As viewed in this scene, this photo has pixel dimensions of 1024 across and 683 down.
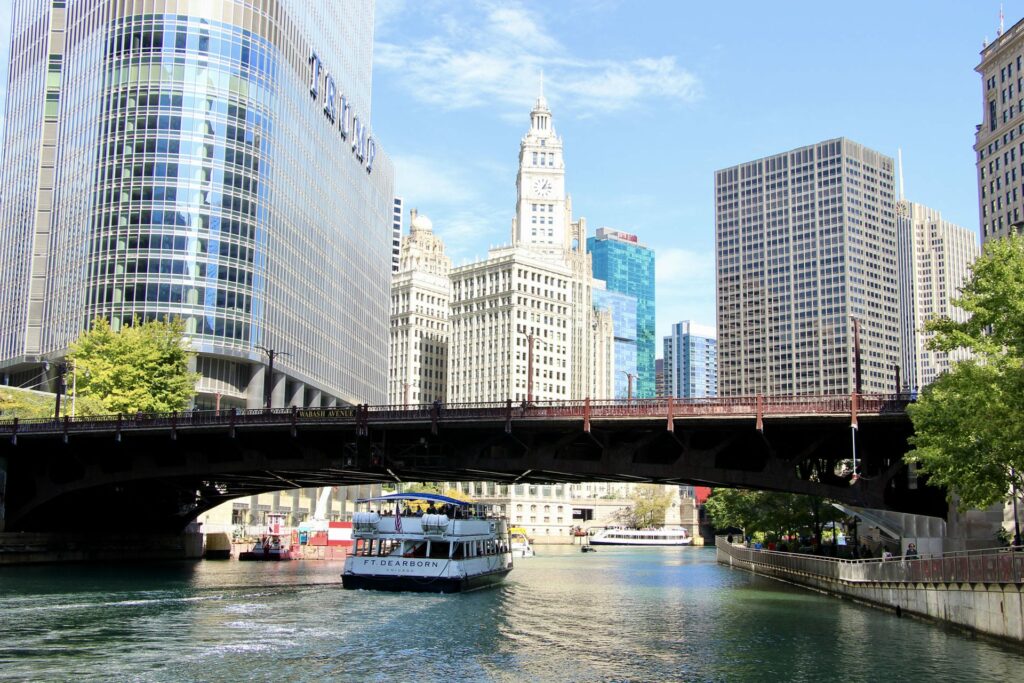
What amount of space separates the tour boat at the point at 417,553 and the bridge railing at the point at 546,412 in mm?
7240

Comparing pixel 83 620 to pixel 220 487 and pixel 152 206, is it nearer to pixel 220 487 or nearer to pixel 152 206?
pixel 220 487

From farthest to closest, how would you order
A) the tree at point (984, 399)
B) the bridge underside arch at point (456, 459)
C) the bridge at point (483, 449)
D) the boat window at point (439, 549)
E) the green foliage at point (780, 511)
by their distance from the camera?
the green foliage at point (780, 511)
the boat window at point (439, 549)
the bridge underside arch at point (456, 459)
the bridge at point (483, 449)
the tree at point (984, 399)

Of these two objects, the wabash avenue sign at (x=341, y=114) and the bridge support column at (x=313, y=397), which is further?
the bridge support column at (x=313, y=397)

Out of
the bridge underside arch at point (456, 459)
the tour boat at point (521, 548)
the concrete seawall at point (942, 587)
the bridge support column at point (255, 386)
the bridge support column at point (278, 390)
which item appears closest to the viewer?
the concrete seawall at point (942, 587)

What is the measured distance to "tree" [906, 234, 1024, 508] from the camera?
48.2 m

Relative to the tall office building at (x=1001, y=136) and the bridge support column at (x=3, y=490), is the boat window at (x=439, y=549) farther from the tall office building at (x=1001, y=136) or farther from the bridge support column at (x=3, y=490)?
the tall office building at (x=1001, y=136)


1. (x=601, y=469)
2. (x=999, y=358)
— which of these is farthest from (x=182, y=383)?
(x=999, y=358)

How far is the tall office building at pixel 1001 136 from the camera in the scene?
172625 mm

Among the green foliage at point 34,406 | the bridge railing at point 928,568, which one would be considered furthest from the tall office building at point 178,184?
the bridge railing at point 928,568

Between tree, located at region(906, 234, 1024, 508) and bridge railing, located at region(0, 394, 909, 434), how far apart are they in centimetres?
963

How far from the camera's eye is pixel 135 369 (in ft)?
348

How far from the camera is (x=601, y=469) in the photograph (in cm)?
Result: 7281

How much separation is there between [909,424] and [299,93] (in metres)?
104

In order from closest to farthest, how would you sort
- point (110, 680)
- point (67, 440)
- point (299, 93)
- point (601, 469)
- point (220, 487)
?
point (110, 680)
point (601, 469)
point (67, 440)
point (220, 487)
point (299, 93)
